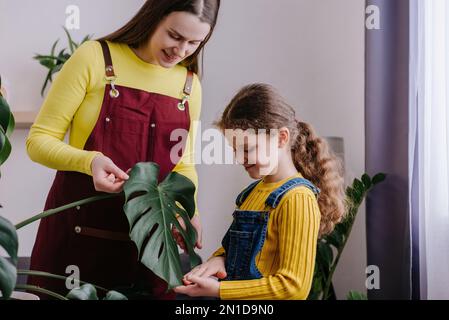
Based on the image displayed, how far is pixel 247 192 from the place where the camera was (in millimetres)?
1233

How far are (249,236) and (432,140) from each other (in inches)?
22.3

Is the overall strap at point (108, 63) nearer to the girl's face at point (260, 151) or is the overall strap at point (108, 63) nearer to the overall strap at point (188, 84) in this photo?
the overall strap at point (188, 84)

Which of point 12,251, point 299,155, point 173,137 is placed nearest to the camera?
point 12,251

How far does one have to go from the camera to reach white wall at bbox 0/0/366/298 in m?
1.32

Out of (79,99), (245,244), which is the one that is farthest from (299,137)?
(79,99)

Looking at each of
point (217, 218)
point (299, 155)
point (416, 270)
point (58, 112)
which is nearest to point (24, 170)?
point (58, 112)

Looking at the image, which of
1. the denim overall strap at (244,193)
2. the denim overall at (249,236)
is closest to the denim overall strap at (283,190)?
the denim overall at (249,236)

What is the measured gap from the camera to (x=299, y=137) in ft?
3.95

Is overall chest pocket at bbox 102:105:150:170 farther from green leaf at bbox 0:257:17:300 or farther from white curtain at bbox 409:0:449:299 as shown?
white curtain at bbox 409:0:449:299

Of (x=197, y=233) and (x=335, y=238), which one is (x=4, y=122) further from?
(x=335, y=238)

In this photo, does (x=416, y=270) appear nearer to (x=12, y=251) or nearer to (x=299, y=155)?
(x=299, y=155)

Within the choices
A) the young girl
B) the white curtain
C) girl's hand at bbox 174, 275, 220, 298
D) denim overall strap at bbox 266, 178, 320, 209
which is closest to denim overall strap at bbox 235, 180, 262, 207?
the young girl

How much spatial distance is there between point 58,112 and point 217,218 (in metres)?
0.43
